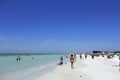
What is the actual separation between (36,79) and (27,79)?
661mm

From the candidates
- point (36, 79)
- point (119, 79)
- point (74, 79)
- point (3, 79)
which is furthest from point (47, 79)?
point (119, 79)

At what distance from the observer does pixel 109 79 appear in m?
12.9

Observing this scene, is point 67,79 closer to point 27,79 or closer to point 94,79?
point 94,79

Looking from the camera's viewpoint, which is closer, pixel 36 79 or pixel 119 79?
pixel 119 79

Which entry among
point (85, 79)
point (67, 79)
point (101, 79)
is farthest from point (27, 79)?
point (101, 79)

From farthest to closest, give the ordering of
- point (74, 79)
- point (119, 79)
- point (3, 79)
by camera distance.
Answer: point (3, 79)
point (74, 79)
point (119, 79)

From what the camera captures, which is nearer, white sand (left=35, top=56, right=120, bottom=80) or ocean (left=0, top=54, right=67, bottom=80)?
white sand (left=35, top=56, right=120, bottom=80)

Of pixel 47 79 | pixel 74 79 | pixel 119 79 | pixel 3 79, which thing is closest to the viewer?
pixel 119 79

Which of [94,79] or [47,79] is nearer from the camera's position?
[94,79]

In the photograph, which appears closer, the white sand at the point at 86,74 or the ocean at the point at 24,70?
the white sand at the point at 86,74

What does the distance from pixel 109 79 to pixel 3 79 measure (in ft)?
24.8

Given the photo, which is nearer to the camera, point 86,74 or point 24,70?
point 86,74

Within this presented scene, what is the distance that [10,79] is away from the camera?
15.5m

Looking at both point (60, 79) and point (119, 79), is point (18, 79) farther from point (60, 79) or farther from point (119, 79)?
point (119, 79)
